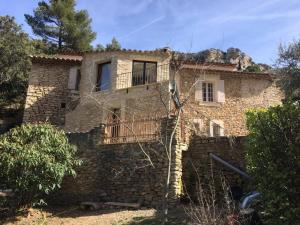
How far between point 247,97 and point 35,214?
1333 cm

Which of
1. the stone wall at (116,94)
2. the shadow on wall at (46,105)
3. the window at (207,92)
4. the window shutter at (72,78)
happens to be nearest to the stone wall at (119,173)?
the stone wall at (116,94)

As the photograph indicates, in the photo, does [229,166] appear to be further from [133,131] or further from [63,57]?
[63,57]

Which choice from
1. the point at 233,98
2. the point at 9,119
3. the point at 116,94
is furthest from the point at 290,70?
the point at 9,119

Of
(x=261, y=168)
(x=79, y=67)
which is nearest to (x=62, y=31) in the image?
(x=79, y=67)

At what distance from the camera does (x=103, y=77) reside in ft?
68.7

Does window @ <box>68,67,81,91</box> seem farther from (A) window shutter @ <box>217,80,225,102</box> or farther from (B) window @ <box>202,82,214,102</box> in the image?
(A) window shutter @ <box>217,80,225,102</box>

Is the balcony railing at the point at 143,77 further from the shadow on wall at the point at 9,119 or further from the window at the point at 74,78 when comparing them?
the shadow on wall at the point at 9,119

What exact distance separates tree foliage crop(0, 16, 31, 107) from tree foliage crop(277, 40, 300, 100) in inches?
672

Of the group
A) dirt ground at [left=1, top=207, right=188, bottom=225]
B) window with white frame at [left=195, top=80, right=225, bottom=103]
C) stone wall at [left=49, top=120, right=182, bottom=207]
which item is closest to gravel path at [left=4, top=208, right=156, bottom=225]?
dirt ground at [left=1, top=207, right=188, bottom=225]

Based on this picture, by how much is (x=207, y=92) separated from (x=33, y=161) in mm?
11730

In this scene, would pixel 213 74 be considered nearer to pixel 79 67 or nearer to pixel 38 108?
pixel 79 67

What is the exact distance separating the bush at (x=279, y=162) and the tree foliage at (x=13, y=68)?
20.8 meters

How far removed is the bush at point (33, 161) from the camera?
1244cm

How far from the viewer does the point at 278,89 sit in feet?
70.9
